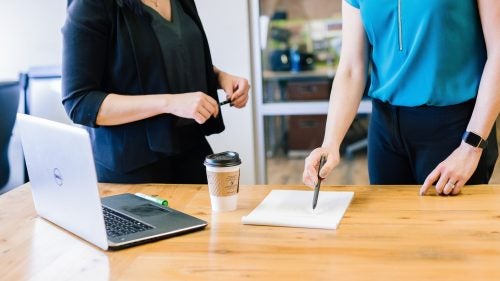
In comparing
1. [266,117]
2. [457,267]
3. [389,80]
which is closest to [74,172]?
[457,267]

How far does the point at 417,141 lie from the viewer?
1611 mm

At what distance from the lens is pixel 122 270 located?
1.08 metres

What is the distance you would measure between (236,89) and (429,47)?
0.64 m

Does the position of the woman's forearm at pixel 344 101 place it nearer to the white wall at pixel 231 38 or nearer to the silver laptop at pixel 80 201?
the silver laptop at pixel 80 201

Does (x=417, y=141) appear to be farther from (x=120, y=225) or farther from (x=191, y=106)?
(x=120, y=225)

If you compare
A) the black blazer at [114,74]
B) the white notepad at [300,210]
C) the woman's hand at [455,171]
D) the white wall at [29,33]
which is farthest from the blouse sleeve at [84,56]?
the white wall at [29,33]

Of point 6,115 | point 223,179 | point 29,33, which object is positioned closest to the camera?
point 223,179

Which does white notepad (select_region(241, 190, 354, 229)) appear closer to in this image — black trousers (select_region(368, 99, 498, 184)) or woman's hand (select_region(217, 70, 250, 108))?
black trousers (select_region(368, 99, 498, 184))

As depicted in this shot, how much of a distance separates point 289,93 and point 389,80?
2081mm

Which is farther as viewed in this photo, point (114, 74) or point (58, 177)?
point (114, 74)

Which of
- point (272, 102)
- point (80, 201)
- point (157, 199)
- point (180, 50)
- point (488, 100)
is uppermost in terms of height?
point (180, 50)

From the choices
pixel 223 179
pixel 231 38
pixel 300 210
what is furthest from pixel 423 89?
pixel 231 38

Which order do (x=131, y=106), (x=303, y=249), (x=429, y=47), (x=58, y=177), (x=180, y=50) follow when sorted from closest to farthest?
(x=303, y=249) → (x=58, y=177) → (x=429, y=47) → (x=131, y=106) → (x=180, y=50)

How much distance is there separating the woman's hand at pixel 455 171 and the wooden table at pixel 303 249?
0.09ft
